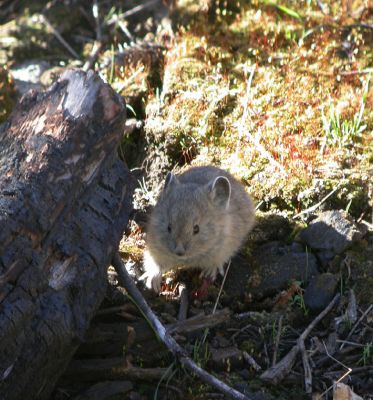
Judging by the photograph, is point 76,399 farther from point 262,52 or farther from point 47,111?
point 262,52

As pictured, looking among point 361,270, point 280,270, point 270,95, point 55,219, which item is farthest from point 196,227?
point 270,95

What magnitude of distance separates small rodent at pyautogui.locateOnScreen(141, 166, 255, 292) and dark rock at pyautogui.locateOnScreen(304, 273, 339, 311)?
2.60ft

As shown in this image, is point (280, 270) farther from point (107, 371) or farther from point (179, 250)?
point (107, 371)

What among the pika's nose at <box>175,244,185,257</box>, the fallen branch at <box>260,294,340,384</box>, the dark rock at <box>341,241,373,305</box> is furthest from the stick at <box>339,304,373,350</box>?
the pika's nose at <box>175,244,185,257</box>

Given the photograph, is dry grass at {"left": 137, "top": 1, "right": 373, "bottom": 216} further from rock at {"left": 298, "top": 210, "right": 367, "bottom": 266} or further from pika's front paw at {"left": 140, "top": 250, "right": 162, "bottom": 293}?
pika's front paw at {"left": 140, "top": 250, "right": 162, "bottom": 293}

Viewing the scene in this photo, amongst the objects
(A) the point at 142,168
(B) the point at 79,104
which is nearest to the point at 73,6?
(A) the point at 142,168

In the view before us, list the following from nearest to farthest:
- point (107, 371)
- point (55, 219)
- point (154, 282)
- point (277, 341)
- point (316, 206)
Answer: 1. point (55, 219)
2. point (107, 371)
3. point (277, 341)
4. point (154, 282)
5. point (316, 206)

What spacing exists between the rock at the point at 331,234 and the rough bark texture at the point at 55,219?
1708 mm

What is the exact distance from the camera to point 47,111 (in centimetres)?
508

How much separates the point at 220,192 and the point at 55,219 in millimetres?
1998

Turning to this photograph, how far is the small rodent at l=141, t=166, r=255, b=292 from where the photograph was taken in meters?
5.84

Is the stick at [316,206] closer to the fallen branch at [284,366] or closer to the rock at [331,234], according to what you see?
the rock at [331,234]

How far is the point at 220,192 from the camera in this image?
6125 mm

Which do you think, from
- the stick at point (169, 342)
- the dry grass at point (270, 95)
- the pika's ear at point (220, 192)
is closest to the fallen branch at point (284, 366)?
the stick at point (169, 342)
